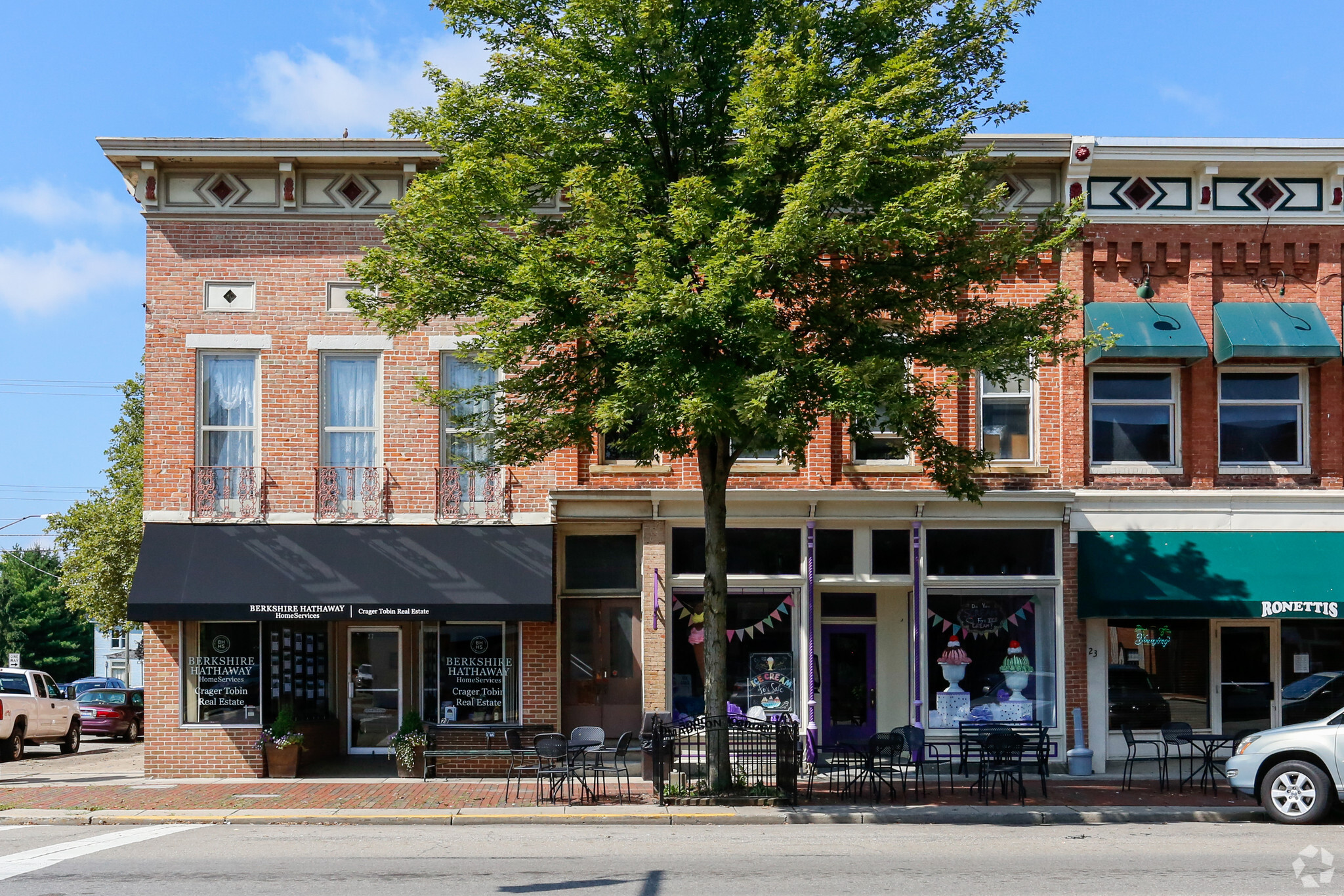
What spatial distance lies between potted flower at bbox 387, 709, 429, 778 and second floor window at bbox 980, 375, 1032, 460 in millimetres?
9659

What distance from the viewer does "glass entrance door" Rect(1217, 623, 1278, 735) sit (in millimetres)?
18484

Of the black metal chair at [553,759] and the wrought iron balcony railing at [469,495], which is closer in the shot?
the black metal chair at [553,759]

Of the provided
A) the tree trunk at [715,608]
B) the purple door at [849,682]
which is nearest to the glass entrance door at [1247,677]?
the purple door at [849,682]

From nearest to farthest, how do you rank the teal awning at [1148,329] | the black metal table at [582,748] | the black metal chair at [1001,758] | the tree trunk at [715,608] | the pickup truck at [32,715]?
the tree trunk at [715,608] → the black metal chair at [1001,758] → the black metal table at [582,748] → the teal awning at [1148,329] → the pickup truck at [32,715]

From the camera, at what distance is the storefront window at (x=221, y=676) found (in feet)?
59.3

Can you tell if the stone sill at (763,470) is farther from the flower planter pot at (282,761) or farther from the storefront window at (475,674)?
the flower planter pot at (282,761)

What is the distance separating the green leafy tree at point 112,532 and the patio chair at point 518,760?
17.6 metres

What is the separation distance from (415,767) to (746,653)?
5.23m

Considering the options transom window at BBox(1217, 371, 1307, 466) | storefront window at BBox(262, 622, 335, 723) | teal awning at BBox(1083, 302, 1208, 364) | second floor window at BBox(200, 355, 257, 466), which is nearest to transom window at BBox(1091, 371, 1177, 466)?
teal awning at BBox(1083, 302, 1208, 364)

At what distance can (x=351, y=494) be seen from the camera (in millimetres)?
18312

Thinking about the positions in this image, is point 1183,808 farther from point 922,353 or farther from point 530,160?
point 530,160

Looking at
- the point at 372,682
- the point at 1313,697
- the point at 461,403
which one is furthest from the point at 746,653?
the point at 1313,697

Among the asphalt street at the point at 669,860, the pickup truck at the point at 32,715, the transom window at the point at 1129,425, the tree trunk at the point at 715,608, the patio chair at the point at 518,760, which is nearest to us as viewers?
the asphalt street at the point at 669,860

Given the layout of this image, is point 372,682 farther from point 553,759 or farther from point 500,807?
point 500,807
